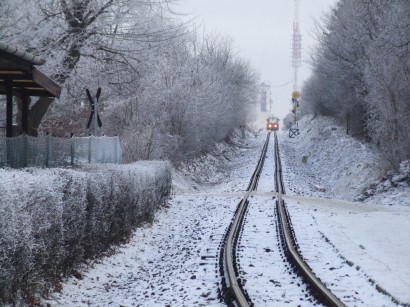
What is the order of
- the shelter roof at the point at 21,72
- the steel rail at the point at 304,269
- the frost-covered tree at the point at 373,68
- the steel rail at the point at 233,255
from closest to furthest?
the steel rail at the point at 304,269
the steel rail at the point at 233,255
the shelter roof at the point at 21,72
the frost-covered tree at the point at 373,68

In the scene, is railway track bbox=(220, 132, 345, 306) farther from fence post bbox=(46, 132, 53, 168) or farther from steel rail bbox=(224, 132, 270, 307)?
fence post bbox=(46, 132, 53, 168)

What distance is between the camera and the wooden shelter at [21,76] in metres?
11.6

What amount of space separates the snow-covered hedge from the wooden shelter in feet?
9.47

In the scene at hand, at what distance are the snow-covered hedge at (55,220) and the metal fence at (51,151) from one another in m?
1.84

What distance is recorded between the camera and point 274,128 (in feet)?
342

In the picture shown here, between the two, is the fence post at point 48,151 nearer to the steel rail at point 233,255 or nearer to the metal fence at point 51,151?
the metal fence at point 51,151

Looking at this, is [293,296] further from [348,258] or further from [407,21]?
[407,21]

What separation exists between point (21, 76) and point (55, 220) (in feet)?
18.9

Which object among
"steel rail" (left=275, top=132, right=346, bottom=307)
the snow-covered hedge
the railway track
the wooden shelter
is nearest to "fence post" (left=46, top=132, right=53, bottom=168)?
the wooden shelter

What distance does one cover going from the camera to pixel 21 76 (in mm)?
13047

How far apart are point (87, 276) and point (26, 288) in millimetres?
2341

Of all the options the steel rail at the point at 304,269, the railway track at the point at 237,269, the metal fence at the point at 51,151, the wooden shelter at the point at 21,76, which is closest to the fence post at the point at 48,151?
the metal fence at the point at 51,151

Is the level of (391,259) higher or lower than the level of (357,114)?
lower

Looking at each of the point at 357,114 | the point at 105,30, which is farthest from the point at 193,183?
the point at 357,114
